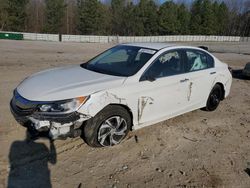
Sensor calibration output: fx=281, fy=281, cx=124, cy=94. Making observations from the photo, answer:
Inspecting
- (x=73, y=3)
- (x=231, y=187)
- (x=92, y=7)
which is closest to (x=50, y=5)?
(x=92, y=7)

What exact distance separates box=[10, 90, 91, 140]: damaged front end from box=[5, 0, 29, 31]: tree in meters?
52.7

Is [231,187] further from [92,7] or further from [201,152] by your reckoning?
[92,7]

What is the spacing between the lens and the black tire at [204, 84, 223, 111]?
6.07 metres

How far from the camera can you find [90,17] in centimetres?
5594

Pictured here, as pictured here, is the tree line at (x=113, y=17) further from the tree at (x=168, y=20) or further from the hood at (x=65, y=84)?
the hood at (x=65, y=84)

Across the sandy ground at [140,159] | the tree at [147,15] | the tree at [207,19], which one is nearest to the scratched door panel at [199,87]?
the sandy ground at [140,159]

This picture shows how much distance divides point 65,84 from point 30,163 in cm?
120

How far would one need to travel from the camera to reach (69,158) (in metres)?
4.00

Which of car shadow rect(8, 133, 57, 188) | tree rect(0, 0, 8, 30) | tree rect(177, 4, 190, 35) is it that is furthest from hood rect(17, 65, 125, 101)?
tree rect(177, 4, 190, 35)

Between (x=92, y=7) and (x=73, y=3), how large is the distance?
14.9 metres

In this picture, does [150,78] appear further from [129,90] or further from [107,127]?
[107,127]

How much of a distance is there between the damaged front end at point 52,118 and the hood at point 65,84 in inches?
3.8

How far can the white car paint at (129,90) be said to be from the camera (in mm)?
3928

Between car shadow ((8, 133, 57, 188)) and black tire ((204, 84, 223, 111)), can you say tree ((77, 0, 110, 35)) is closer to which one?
black tire ((204, 84, 223, 111))
